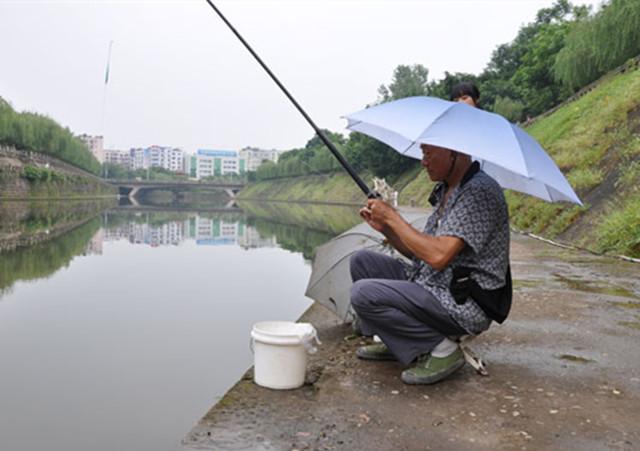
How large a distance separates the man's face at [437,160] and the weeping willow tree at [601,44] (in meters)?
21.0

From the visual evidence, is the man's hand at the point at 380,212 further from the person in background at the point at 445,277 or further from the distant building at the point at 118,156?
the distant building at the point at 118,156

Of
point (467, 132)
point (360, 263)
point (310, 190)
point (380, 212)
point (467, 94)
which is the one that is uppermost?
point (467, 94)

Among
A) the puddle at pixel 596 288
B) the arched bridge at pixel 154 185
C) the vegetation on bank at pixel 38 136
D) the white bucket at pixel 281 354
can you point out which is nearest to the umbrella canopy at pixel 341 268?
the white bucket at pixel 281 354

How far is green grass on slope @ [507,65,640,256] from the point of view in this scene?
9.54 metres

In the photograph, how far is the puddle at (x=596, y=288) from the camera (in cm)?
621

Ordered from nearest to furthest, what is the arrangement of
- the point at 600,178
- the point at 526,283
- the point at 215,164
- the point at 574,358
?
1. the point at 574,358
2. the point at 526,283
3. the point at 600,178
4. the point at 215,164

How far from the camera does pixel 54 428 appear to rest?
12.8 ft

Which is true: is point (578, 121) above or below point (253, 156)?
below

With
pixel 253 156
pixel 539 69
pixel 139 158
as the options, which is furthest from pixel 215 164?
pixel 539 69

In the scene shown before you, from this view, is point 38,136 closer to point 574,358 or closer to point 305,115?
point 305,115

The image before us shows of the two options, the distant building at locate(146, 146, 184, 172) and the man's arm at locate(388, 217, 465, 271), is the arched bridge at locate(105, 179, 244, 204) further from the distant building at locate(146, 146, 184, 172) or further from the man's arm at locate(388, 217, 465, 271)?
the distant building at locate(146, 146, 184, 172)

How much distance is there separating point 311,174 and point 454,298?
73.9m

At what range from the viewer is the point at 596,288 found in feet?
21.4

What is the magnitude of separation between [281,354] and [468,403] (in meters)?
1.01
